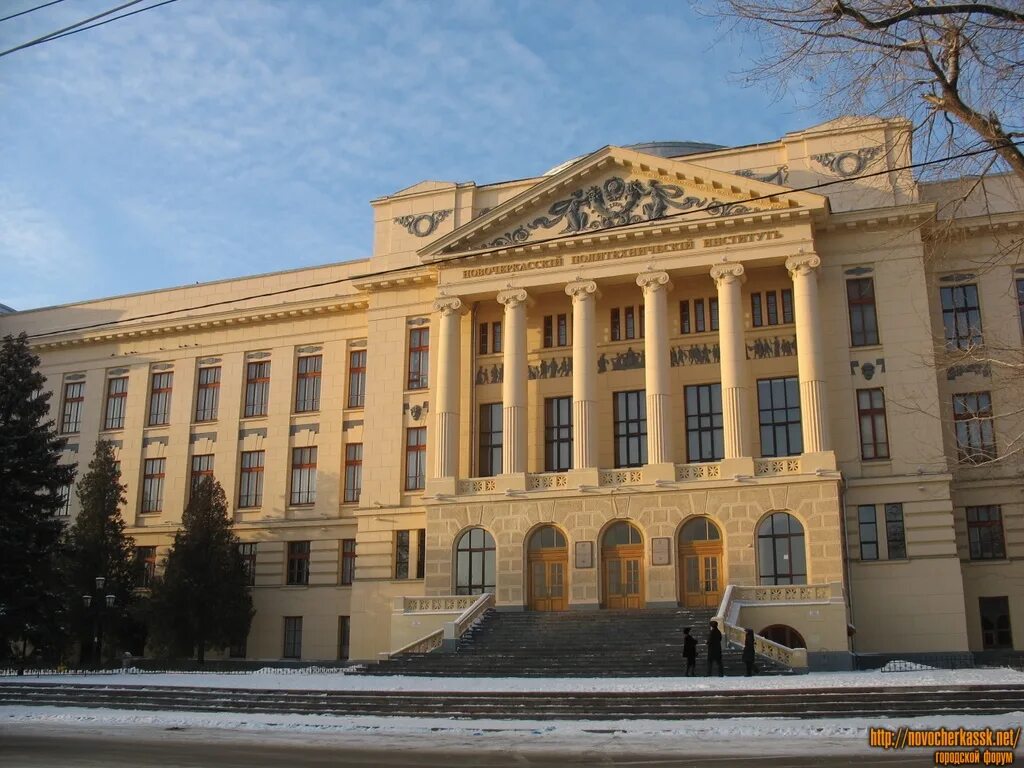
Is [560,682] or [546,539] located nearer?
[560,682]

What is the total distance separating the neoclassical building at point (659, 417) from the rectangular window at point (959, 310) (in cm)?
11

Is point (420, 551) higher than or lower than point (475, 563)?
higher

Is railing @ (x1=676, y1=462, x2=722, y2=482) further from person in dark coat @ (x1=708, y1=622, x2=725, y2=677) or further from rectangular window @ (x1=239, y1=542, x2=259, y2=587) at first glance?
rectangular window @ (x1=239, y1=542, x2=259, y2=587)

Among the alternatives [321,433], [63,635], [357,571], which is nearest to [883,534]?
[357,571]

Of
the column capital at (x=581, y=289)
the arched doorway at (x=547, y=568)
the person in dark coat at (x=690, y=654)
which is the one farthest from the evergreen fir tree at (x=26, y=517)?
the person in dark coat at (x=690, y=654)

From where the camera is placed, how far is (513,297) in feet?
124

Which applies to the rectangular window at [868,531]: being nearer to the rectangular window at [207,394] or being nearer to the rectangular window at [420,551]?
the rectangular window at [420,551]

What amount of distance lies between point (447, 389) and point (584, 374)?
5.37 metres

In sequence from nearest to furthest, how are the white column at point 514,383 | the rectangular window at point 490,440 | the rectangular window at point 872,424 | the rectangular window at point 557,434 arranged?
the rectangular window at point 872,424, the white column at point 514,383, the rectangular window at point 557,434, the rectangular window at point 490,440

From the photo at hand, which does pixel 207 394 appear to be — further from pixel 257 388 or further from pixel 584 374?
pixel 584 374

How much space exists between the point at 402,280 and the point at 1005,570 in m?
24.8

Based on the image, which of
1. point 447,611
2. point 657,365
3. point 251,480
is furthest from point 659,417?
point 251,480

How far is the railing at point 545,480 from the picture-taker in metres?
35.8

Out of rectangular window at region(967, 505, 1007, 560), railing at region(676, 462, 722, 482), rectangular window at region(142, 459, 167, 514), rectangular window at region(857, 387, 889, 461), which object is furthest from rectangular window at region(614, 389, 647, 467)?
rectangular window at region(142, 459, 167, 514)
